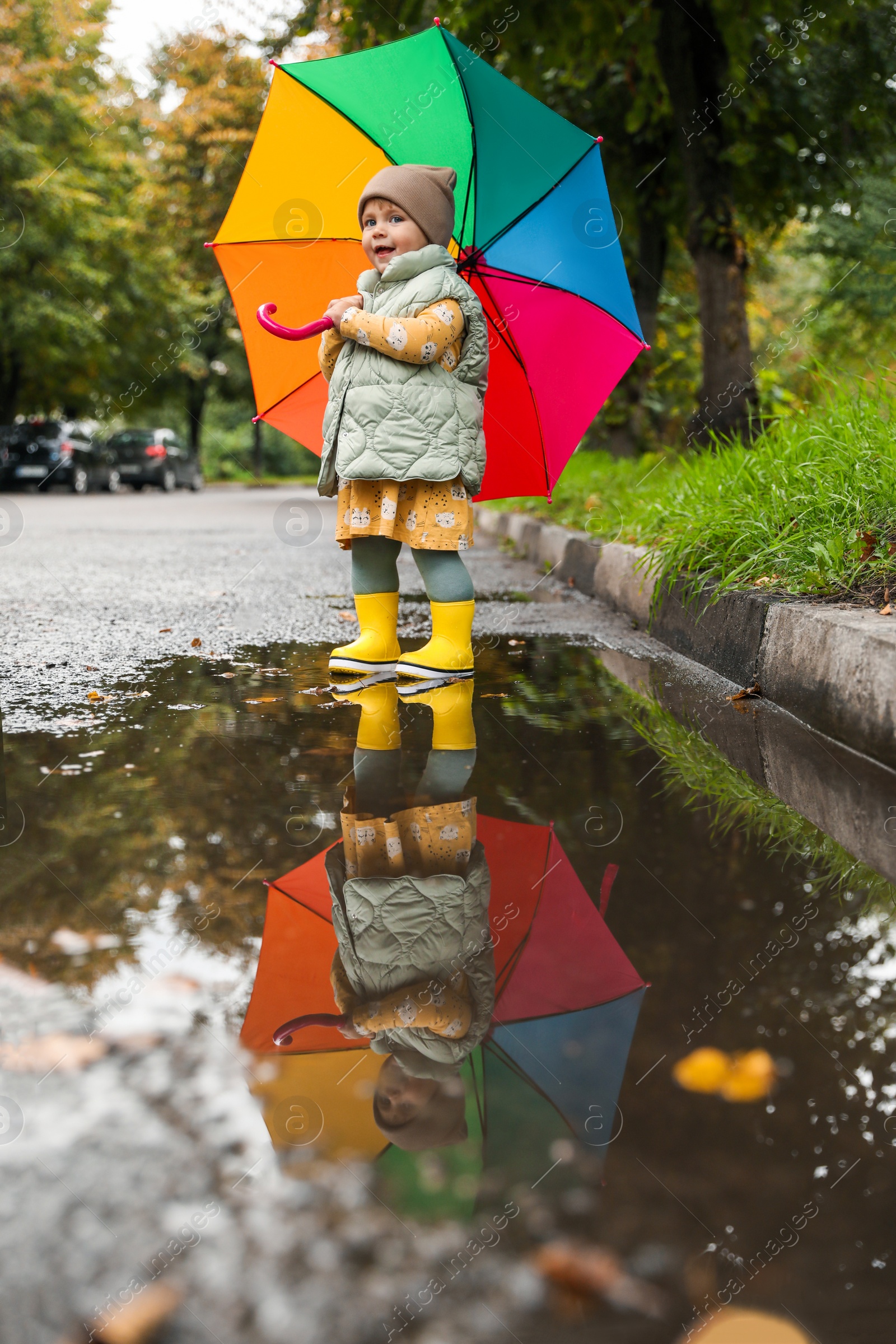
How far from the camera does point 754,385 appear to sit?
28.2ft

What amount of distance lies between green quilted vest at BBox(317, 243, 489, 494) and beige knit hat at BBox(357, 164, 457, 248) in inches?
3.5

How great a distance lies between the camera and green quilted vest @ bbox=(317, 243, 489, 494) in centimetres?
402

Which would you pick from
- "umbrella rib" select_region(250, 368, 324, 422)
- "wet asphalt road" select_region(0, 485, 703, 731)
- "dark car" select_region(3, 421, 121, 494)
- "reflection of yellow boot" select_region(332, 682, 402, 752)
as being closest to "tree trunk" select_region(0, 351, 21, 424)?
"dark car" select_region(3, 421, 121, 494)

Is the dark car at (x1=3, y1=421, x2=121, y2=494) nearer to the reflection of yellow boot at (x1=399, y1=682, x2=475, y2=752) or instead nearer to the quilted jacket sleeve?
the quilted jacket sleeve

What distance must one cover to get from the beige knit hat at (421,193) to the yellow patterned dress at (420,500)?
0.29m

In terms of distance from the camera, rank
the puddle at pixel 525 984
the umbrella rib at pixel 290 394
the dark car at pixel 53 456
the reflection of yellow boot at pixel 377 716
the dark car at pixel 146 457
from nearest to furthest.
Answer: the puddle at pixel 525 984 → the reflection of yellow boot at pixel 377 716 → the umbrella rib at pixel 290 394 → the dark car at pixel 53 456 → the dark car at pixel 146 457

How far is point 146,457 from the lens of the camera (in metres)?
27.1

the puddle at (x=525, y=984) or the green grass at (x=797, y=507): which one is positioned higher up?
the green grass at (x=797, y=507)

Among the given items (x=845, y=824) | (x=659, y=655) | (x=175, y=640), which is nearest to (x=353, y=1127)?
(x=845, y=824)

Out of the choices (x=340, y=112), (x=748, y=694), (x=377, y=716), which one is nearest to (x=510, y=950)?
(x=377, y=716)

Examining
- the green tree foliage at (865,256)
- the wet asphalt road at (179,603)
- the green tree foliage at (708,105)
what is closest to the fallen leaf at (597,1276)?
the wet asphalt road at (179,603)

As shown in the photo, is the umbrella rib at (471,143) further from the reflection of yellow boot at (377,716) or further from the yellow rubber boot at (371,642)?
the reflection of yellow boot at (377,716)

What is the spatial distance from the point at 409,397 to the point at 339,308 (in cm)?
37

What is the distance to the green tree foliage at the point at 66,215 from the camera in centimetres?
2558
